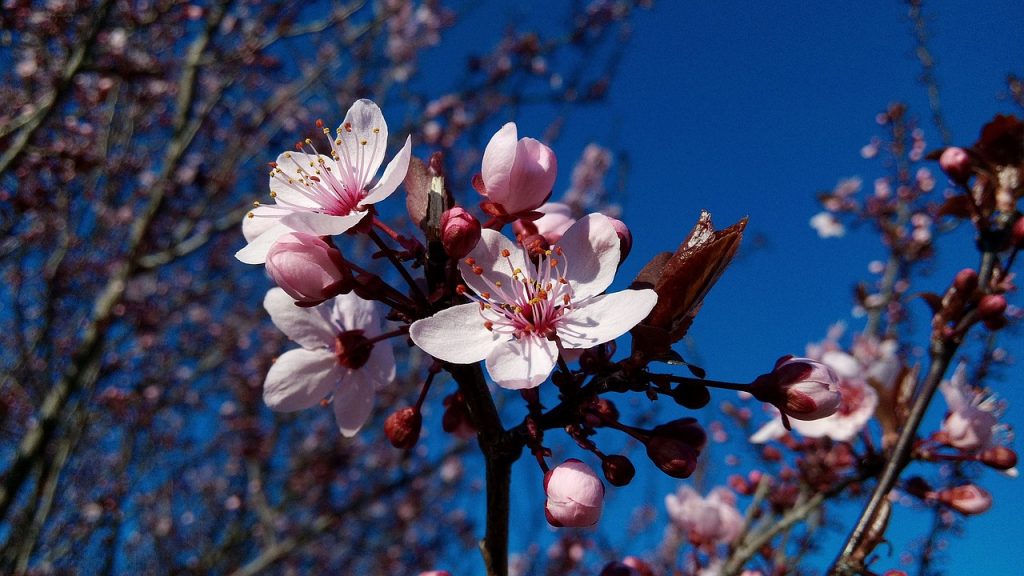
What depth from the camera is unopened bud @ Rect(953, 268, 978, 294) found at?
1.64 metres

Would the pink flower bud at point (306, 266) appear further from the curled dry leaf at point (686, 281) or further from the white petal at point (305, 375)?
the curled dry leaf at point (686, 281)

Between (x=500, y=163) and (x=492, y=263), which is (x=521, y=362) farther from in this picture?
(x=500, y=163)

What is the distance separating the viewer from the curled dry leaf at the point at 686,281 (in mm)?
A: 880

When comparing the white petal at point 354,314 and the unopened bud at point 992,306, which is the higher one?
the unopened bud at point 992,306

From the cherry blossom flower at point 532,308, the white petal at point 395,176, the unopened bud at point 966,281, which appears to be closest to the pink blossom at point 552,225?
the cherry blossom flower at point 532,308

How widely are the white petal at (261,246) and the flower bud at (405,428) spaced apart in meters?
0.37

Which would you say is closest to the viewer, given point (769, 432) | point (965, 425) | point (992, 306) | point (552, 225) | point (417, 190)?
point (417, 190)

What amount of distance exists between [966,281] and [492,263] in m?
1.35

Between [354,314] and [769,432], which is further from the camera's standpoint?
[769,432]

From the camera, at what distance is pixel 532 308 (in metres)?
1.16

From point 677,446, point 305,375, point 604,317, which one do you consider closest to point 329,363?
point 305,375

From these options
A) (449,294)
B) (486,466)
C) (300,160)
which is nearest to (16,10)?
(300,160)

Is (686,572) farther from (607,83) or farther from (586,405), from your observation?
(607,83)

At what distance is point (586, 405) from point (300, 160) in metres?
0.83
